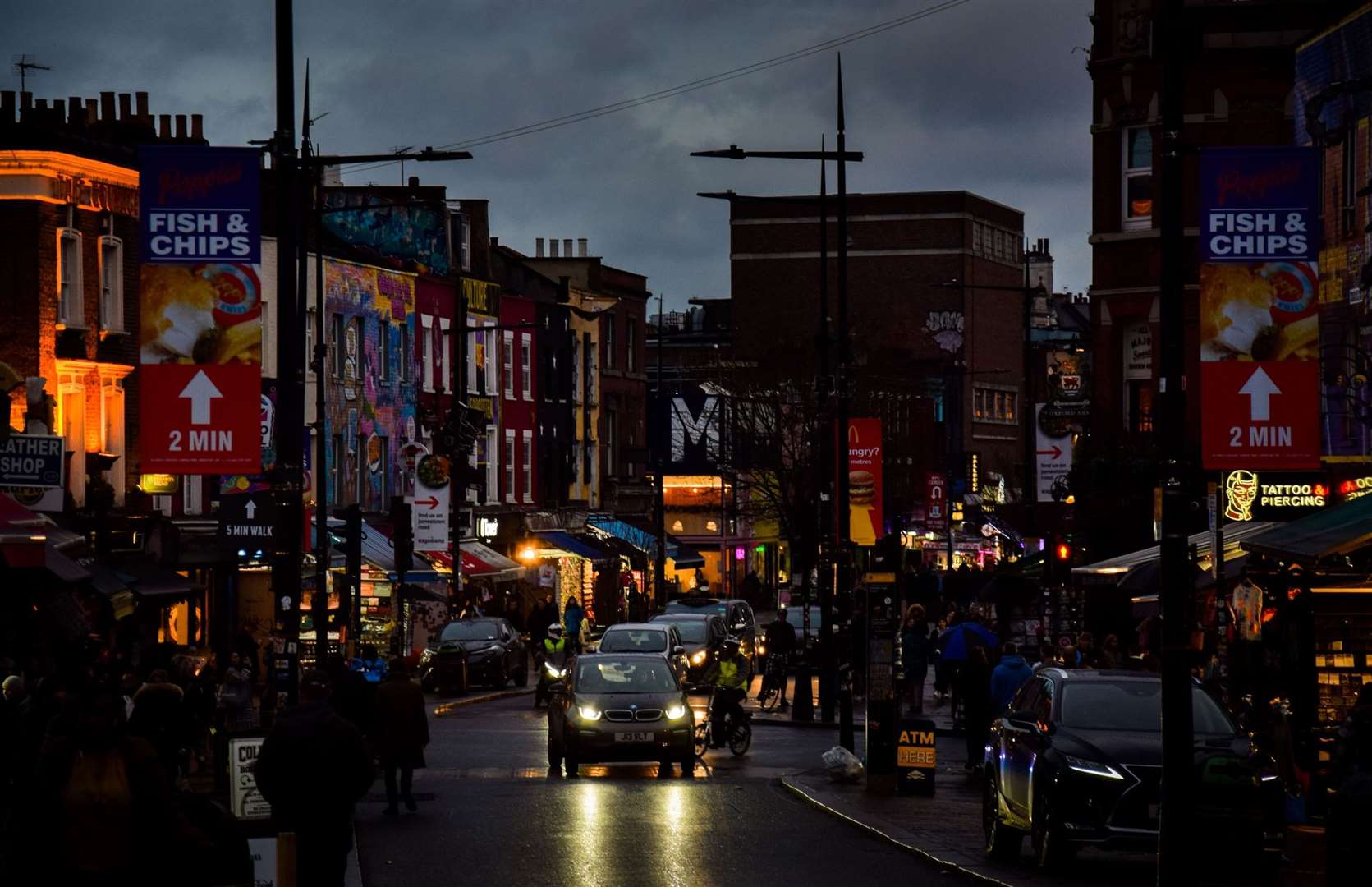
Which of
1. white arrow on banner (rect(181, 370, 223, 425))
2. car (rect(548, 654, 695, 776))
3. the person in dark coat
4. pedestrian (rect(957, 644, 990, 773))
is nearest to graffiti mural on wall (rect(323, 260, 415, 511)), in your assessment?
car (rect(548, 654, 695, 776))

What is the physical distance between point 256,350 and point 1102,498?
2983cm

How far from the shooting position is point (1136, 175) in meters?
45.5

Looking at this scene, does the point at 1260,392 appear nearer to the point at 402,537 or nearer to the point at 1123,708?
the point at 1123,708

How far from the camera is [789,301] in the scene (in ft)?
398

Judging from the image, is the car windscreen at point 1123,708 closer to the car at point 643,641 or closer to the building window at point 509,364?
the car at point 643,641

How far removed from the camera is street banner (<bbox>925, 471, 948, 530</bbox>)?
281ft

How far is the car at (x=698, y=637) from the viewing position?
48281 mm

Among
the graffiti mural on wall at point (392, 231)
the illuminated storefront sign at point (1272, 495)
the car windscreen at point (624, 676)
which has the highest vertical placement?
Result: the graffiti mural on wall at point (392, 231)

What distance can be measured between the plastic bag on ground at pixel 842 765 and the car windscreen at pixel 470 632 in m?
23.3

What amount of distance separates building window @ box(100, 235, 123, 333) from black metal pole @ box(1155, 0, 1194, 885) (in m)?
33.6

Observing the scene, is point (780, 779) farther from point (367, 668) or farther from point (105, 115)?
point (105, 115)

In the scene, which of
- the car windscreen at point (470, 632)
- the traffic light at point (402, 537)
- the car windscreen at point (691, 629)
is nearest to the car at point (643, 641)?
the traffic light at point (402, 537)

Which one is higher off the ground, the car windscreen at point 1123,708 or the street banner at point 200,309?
the street banner at point 200,309

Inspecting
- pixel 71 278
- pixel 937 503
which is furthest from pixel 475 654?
pixel 937 503
